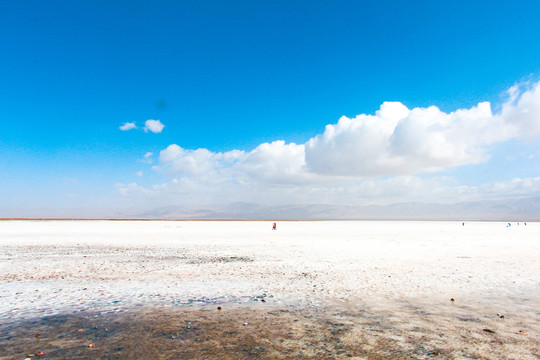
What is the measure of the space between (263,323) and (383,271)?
927cm

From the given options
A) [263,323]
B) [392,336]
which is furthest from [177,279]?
[392,336]

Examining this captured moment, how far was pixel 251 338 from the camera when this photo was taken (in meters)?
6.43

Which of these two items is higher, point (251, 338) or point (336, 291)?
point (251, 338)

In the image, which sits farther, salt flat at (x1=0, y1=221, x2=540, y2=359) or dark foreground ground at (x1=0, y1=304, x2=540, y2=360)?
salt flat at (x1=0, y1=221, x2=540, y2=359)

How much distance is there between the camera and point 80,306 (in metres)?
8.77

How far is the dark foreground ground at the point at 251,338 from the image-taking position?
18.5ft

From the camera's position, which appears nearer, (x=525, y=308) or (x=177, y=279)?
(x=525, y=308)

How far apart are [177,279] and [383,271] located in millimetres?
9419

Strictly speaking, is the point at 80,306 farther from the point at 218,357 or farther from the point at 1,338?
the point at 218,357

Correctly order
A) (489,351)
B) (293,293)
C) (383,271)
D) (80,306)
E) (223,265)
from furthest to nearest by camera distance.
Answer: (223,265) < (383,271) < (293,293) < (80,306) < (489,351)

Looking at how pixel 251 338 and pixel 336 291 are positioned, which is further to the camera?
pixel 336 291

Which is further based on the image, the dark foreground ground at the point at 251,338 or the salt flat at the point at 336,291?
the salt flat at the point at 336,291

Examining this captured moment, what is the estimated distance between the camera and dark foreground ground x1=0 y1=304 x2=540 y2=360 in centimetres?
564

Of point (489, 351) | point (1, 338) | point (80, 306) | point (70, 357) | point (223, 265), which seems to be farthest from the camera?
point (223, 265)
